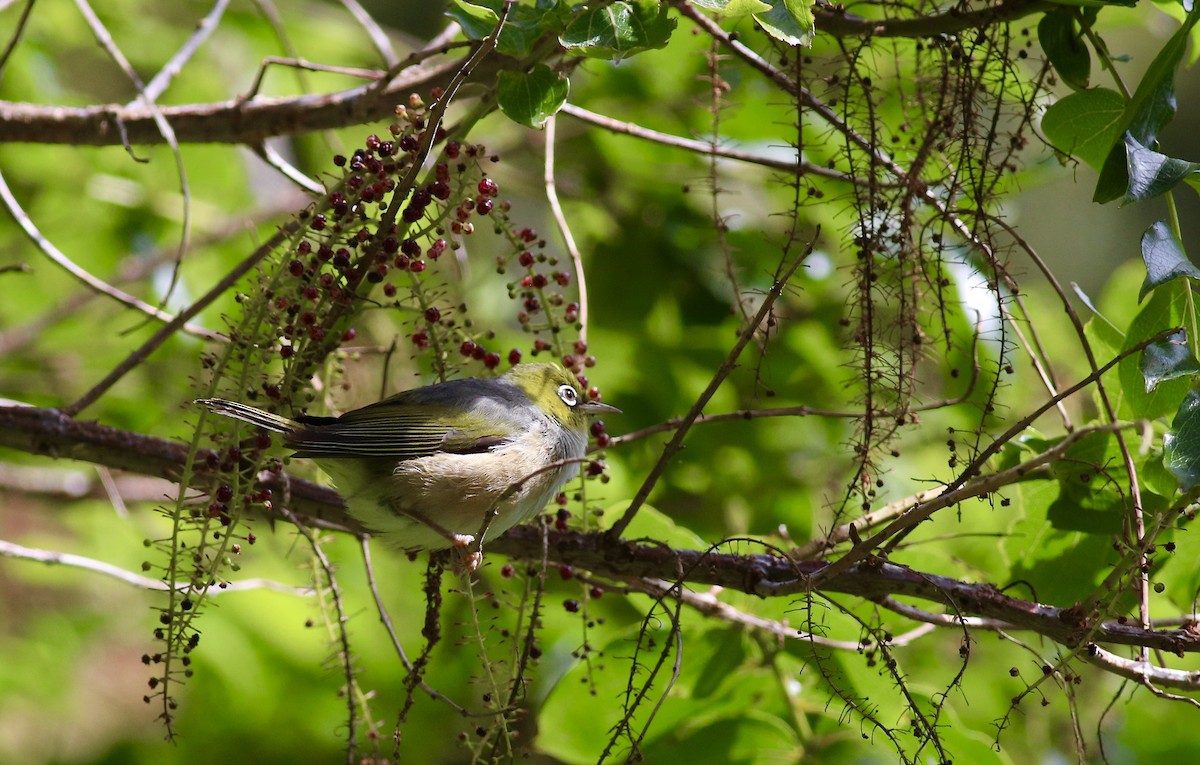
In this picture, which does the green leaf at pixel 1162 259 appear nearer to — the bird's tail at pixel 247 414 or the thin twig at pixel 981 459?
the thin twig at pixel 981 459

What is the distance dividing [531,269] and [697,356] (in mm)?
1687

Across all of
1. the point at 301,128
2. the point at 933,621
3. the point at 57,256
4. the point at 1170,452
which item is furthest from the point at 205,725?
the point at 1170,452

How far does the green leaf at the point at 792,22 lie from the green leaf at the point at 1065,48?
2.51 ft

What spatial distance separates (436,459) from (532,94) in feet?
3.74

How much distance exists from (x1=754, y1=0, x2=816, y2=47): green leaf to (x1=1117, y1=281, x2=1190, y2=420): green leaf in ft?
3.07

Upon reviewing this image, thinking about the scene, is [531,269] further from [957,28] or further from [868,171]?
[957,28]

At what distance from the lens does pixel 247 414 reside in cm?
225

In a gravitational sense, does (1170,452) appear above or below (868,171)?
below

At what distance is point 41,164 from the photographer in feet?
14.5

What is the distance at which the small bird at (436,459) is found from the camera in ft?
8.78

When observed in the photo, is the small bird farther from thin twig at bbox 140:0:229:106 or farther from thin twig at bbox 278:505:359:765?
thin twig at bbox 140:0:229:106

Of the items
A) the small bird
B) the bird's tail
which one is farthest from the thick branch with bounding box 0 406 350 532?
the bird's tail

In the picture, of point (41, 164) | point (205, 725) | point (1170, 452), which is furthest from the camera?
point (41, 164)

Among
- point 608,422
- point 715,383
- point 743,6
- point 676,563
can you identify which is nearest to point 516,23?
point 743,6
